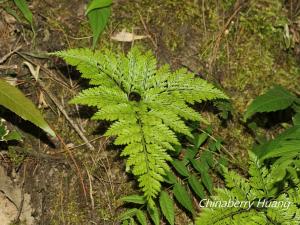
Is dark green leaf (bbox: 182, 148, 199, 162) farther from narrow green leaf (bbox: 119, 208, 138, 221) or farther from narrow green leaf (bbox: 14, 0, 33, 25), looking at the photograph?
narrow green leaf (bbox: 14, 0, 33, 25)

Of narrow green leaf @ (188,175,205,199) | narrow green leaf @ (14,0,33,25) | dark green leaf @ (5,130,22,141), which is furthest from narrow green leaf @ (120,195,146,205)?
narrow green leaf @ (14,0,33,25)

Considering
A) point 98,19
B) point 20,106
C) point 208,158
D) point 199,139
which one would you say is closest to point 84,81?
point 98,19

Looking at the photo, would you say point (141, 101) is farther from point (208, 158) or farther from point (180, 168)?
point (208, 158)

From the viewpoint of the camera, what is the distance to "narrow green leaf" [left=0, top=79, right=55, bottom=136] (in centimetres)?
250

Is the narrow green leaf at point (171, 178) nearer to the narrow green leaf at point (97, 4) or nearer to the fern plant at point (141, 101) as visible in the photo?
the fern plant at point (141, 101)

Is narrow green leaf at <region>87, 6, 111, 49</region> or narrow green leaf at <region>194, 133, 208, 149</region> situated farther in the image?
narrow green leaf at <region>87, 6, 111, 49</region>

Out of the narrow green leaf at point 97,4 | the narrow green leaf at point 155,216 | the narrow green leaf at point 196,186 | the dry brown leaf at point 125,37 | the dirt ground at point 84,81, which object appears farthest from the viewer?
the dry brown leaf at point 125,37

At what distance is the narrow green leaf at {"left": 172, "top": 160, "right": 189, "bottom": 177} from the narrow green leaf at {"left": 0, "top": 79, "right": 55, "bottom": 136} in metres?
0.73

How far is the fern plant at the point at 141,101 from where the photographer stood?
219cm

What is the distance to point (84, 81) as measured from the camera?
300cm

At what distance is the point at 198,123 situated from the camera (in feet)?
9.23

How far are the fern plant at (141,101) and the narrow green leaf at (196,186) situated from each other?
33 centimetres

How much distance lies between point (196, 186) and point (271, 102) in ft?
2.30

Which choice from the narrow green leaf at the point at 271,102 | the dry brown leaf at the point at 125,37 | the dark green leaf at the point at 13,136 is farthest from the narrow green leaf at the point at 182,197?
the dry brown leaf at the point at 125,37
